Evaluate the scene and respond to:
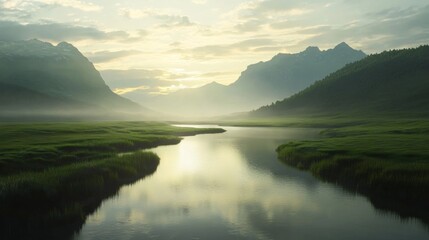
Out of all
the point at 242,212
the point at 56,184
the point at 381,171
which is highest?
the point at 381,171

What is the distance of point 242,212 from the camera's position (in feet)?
112

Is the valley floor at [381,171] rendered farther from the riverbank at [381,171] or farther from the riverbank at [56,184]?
the riverbank at [56,184]

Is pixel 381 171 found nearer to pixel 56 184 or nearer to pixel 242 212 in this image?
pixel 242 212

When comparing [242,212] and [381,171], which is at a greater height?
[381,171]

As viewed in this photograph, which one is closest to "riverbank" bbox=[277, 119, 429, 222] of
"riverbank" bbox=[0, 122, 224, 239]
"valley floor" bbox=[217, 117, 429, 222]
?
"valley floor" bbox=[217, 117, 429, 222]

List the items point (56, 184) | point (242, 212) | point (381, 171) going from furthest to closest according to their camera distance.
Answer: point (381, 171)
point (56, 184)
point (242, 212)

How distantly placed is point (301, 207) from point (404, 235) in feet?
31.4

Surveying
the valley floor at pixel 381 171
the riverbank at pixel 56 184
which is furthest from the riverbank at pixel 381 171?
the riverbank at pixel 56 184

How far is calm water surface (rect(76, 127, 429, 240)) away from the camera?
2855 cm

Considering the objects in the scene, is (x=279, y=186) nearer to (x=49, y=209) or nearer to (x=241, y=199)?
(x=241, y=199)

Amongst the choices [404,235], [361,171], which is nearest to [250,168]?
[361,171]

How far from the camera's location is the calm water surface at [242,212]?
28.5 m

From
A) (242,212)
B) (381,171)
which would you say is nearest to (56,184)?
(242,212)

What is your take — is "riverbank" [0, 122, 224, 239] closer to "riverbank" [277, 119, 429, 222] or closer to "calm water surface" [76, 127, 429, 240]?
"calm water surface" [76, 127, 429, 240]
